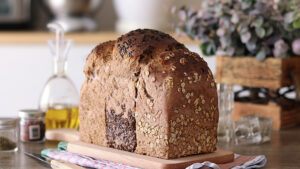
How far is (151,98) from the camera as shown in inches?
44.2

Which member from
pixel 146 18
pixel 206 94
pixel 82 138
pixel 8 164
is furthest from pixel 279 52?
pixel 146 18

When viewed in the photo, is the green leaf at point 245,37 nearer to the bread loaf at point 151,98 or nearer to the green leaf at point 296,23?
the green leaf at point 296,23

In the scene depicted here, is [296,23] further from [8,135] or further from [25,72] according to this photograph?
[25,72]

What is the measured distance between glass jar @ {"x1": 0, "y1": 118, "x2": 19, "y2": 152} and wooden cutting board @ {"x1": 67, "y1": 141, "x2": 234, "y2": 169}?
0.16m

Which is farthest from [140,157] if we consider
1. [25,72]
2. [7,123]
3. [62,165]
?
[25,72]

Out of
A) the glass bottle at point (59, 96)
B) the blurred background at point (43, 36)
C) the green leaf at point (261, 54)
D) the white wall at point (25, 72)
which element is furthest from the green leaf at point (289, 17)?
the white wall at point (25, 72)

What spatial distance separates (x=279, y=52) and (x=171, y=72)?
706mm

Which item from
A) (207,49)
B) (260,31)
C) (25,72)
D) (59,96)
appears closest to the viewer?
(59,96)

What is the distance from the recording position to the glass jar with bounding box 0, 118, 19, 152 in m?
1.33

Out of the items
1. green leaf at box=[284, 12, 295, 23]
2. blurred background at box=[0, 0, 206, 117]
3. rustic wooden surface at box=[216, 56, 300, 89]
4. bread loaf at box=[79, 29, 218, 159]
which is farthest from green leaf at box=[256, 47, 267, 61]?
blurred background at box=[0, 0, 206, 117]

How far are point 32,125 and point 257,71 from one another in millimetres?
772

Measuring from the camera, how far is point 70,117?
1.59m

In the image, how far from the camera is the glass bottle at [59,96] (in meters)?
1.57

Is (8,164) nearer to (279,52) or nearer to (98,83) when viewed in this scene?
(98,83)
